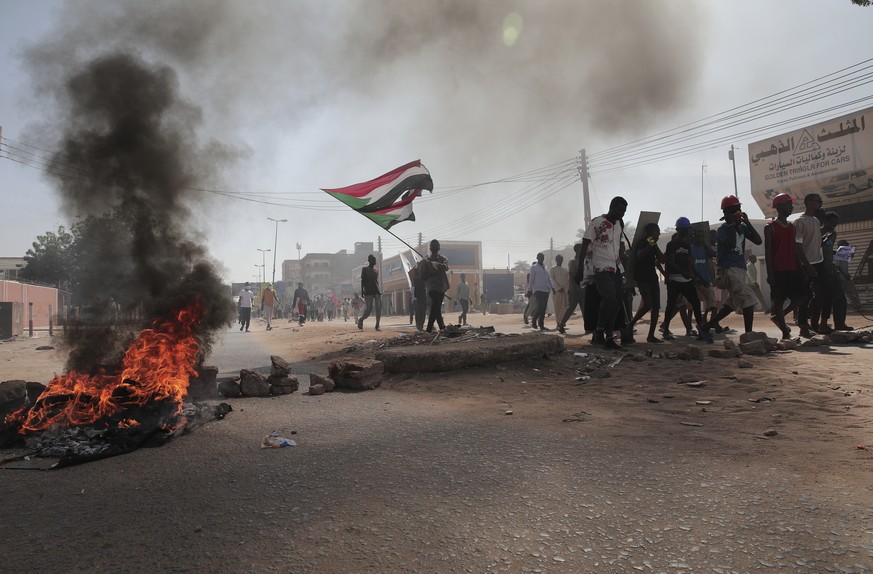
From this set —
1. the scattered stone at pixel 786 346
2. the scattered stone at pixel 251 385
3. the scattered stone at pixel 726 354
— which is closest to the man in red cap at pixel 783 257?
the scattered stone at pixel 786 346

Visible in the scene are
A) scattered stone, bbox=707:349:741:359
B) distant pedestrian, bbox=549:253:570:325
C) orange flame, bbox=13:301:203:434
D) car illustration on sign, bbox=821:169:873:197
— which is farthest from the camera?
car illustration on sign, bbox=821:169:873:197

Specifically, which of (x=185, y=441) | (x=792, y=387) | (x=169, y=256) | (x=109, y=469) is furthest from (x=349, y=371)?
(x=792, y=387)

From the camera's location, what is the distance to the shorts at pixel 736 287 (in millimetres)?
6793

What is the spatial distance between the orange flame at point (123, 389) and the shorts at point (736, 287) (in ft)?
21.3

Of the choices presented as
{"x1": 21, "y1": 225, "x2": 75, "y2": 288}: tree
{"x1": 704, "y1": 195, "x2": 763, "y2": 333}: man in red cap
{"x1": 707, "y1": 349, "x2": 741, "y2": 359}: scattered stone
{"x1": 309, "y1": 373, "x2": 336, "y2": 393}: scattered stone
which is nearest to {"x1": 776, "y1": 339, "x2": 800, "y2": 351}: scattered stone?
{"x1": 704, "y1": 195, "x2": 763, "y2": 333}: man in red cap

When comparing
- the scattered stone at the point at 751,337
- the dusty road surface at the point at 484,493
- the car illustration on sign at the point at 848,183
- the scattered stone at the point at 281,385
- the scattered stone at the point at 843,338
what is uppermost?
the car illustration on sign at the point at 848,183

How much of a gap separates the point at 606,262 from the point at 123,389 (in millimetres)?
5386

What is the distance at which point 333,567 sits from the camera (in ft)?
5.43

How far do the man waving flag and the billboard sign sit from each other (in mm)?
14899

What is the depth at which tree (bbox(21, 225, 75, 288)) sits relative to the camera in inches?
1575

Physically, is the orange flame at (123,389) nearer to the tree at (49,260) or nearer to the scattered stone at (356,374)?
the scattered stone at (356,374)

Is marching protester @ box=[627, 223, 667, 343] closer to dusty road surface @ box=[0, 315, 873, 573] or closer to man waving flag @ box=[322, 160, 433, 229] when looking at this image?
dusty road surface @ box=[0, 315, 873, 573]

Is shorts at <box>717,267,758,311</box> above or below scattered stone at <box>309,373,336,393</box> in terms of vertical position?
above

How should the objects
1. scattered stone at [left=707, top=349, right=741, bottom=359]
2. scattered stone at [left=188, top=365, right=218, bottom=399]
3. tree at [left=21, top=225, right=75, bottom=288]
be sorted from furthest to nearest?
1. tree at [left=21, top=225, right=75, bottom=288]
2. scattered stone at [left=707, top=349, right=741, bottom=359]
3. scattered stone at [left=188, top=365, right=218, bottom=399]
